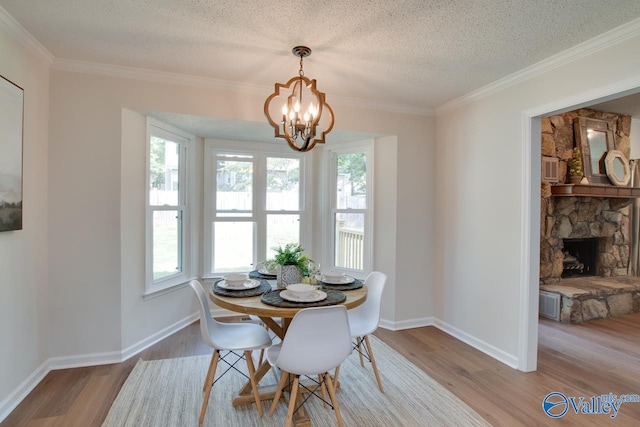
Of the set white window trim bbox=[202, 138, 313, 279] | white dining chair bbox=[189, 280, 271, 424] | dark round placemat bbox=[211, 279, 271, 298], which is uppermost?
white window trim bbox=[202, 138, 313, 279]

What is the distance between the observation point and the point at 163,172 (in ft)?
11.2

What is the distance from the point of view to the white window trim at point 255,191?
12.9ft

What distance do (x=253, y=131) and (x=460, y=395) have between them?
9.96ft

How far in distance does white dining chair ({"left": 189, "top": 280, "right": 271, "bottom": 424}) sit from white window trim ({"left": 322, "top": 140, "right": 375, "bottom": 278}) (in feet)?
6.13

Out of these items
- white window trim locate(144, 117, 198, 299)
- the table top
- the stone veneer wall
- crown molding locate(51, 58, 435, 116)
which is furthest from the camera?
the stone veneer wall

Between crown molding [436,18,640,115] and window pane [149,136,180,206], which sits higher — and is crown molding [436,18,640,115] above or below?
above

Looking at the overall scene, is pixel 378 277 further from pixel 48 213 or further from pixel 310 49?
pixel 48 213

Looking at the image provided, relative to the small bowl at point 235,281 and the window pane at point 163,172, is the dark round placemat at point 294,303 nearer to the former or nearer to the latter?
the small bowl at point 235,281

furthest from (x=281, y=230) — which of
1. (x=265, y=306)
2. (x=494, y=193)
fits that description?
(x=494, y=193)

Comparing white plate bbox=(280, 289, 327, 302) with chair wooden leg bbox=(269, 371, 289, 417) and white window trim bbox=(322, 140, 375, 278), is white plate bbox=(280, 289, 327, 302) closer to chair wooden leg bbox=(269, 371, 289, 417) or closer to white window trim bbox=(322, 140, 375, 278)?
chair wooden leg bbox=(269, 371, 289, 417)

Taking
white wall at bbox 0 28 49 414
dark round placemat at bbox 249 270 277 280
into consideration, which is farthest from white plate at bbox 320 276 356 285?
white wall at bbox 0 28 49 414

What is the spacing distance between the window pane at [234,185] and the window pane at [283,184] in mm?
252

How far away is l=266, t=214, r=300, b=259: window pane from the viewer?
422cm

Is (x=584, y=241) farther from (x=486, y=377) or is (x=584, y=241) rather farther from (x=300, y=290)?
(x=300, y=290)
